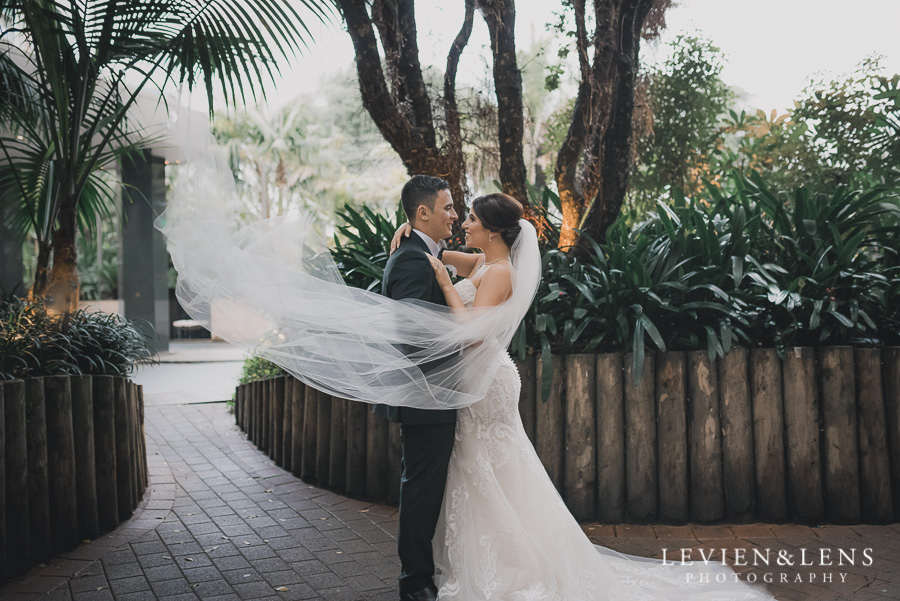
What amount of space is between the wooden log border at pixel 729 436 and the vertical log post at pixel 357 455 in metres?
1.26

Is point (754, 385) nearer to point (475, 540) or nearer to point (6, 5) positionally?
point (475, 540)

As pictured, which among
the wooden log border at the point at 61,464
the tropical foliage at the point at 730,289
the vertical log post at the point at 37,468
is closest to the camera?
the wooden log border at the point at 61,464

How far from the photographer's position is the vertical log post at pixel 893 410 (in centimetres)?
421

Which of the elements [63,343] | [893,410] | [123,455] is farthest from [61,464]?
[893,410]

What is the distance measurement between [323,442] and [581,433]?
6.48 feet

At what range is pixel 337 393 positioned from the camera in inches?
124

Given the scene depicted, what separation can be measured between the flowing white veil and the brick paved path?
1037 mm

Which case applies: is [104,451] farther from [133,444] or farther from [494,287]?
[494,287]

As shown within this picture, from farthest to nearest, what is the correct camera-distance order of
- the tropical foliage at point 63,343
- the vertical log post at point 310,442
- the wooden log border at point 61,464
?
the vertical log post at point 310,442 < the tropical foliage at point 63,343 < the wooden log border at point 61,464

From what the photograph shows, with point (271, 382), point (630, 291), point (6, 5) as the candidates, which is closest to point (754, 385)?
point (630, 291)

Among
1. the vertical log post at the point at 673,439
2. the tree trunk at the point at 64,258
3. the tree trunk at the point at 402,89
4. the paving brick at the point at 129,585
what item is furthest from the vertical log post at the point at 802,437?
the tree trunk at the point at 64,258

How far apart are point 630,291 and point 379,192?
27118 millimetres

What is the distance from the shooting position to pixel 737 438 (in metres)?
4.23

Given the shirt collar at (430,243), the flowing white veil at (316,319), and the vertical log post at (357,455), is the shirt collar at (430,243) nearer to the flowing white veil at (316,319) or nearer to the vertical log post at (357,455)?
the flowing white veil at (316,319)
